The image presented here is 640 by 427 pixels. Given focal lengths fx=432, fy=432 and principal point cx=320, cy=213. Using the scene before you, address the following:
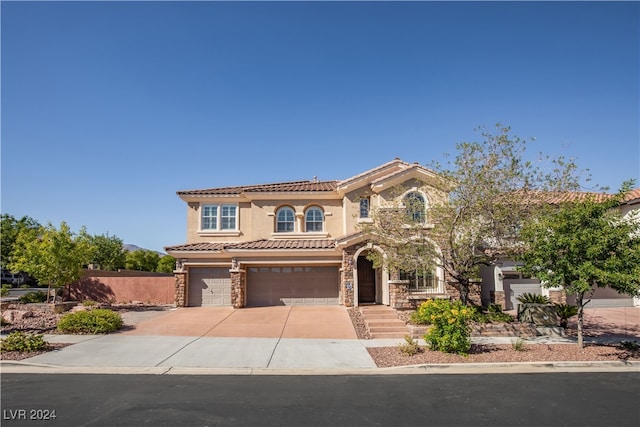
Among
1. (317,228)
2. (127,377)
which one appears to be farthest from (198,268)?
(127,377)

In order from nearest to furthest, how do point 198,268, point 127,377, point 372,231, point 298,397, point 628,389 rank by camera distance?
1. point 298,397
2. point 628,389
3. point 127,377
4. point 372,231
5. point 198,268

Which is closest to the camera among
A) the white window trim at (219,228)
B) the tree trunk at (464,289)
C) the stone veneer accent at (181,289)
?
the tree trunk at (464,289)

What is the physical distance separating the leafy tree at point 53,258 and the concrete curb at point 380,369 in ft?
34.1

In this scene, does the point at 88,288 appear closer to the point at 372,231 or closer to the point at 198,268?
the point at 198,268

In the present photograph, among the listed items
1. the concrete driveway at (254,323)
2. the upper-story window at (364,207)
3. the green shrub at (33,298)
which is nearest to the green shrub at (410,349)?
the concrete driveway at (254,323)

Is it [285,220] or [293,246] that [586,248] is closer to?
[293,246]

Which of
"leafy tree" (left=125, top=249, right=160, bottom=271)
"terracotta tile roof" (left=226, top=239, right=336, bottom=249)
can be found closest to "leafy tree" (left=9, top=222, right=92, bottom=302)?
"terracotta tile roof" (left=226, top=239, right=336, bottom=249)

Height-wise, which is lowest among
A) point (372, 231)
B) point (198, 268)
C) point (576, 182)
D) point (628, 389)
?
point (628, 389)

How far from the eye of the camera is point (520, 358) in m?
12.2

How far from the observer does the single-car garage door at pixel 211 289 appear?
23.2m

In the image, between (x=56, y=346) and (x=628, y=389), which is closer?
(x=628, y=389)

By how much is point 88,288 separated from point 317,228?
46.4ft

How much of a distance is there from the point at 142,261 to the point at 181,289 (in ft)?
93.7

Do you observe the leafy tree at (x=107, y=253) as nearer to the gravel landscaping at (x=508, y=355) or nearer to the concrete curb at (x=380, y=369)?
the concrete curb at (x=380, y=369)
